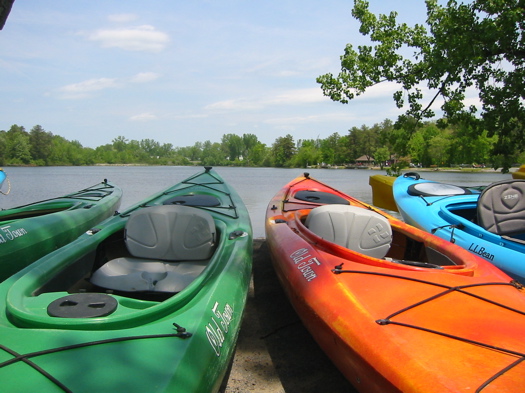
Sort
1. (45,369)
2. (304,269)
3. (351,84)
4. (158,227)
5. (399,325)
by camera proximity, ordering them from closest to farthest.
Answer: (45,369)
(399,325)
(304,269)
(158,227)
(351,84)

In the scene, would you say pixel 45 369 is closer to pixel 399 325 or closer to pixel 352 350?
pixel 352 350

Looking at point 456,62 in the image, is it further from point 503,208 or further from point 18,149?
point 18,149

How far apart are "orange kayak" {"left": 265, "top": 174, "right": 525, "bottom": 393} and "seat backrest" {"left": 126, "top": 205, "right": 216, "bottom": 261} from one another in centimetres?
→ 73

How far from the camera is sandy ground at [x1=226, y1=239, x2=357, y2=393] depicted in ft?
8.91

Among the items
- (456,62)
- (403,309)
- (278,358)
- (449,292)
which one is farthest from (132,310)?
(456,62)

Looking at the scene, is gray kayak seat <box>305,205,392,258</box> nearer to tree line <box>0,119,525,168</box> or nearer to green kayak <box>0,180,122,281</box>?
green kayak <box>0,180,122,281</box>

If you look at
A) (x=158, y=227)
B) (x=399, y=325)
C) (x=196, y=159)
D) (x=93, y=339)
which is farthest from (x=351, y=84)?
(x=196, y=159)

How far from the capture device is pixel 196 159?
82938mm

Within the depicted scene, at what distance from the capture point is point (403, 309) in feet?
7.84

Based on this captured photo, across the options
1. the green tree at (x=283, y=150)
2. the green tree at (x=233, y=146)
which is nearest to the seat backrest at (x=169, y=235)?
the green tree at (x=283, y=150)

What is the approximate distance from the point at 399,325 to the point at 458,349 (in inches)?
12.5

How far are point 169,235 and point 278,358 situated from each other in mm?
1387

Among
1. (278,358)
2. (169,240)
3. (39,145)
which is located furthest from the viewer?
(39,145)

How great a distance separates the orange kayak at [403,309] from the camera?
6.30 ft
